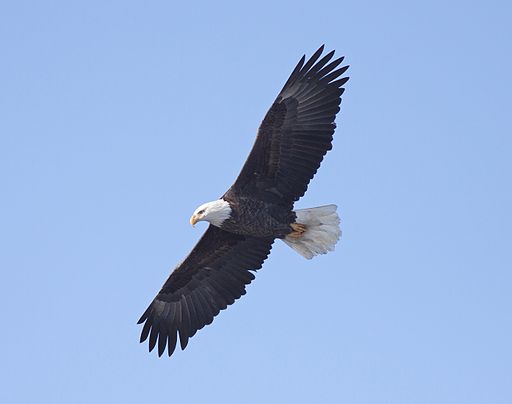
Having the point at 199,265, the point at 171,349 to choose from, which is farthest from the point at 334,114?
the point at 171,349

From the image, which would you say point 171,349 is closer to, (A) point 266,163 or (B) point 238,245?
(B) point 238,245

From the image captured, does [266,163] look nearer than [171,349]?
Yes

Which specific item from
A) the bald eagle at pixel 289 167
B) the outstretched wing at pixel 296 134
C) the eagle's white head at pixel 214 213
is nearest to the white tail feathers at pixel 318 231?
the bald eagle at pixel 289 167

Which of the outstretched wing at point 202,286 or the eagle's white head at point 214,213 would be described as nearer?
the eagle's white head at point 214,213

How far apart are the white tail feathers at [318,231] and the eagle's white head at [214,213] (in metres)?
0.81

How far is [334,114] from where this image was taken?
1305cm

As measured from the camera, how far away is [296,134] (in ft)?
42.7

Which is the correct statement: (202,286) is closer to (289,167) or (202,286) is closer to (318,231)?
(318,231)

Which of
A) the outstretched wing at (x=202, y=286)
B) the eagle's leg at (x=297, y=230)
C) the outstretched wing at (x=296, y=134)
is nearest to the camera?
the outstretched wing at (x=296, y=134)

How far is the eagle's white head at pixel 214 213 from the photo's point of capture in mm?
13016

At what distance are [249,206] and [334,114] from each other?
4.26 ft

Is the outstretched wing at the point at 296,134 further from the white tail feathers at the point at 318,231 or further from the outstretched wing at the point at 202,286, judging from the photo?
the outstretched wing at the point at 202,286

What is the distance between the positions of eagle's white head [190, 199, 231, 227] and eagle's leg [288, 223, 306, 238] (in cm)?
77

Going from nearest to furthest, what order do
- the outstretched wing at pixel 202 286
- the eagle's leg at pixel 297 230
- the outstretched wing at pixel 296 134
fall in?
1. the outstretched wing at pixel 296 134
2. the eagle's leg at pixel 297 230
3. the outstretched wing at pixel 202 286
